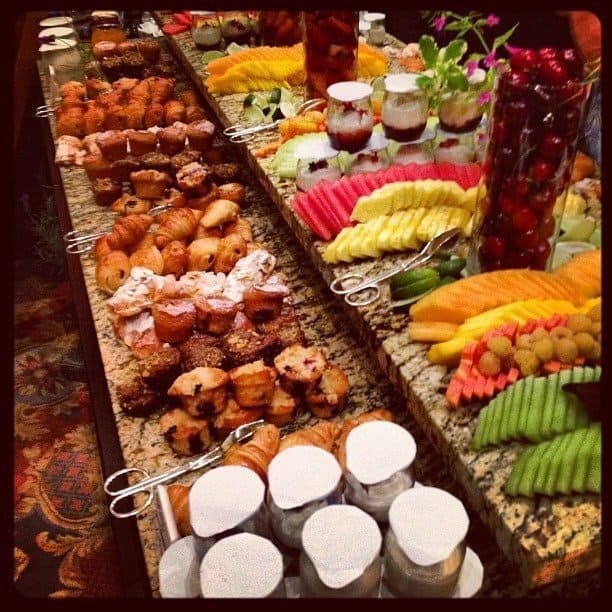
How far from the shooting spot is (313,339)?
209 centimetres

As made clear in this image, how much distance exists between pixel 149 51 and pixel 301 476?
3.47m

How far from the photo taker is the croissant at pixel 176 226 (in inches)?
95.3

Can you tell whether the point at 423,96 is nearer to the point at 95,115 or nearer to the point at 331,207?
the point at 331,207

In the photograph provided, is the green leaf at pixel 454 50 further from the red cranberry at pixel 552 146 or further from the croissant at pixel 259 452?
the croissant at pixel 259 452

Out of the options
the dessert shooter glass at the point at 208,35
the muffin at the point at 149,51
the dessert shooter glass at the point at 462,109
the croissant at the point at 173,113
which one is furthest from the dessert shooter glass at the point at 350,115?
the muffin at the point at 149,51

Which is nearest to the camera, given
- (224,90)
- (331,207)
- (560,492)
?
Result: (560,492)

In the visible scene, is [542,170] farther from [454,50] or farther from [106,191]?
[106,191]

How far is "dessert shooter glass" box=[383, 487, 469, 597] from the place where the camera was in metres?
1.12

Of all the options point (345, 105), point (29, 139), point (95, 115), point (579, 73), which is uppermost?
point (579, 73)

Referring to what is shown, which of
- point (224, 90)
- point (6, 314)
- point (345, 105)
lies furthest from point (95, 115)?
point (6, 314)

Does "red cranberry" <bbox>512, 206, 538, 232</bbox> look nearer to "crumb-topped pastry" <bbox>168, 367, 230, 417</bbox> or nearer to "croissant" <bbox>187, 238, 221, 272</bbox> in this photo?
"crumb-topped pastry" <bbox>168, 367, 230, 417</bbox>

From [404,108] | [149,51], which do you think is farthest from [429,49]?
[149,51]

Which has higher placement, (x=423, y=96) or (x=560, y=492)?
(x=423, y=96)

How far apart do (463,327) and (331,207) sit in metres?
0.69
